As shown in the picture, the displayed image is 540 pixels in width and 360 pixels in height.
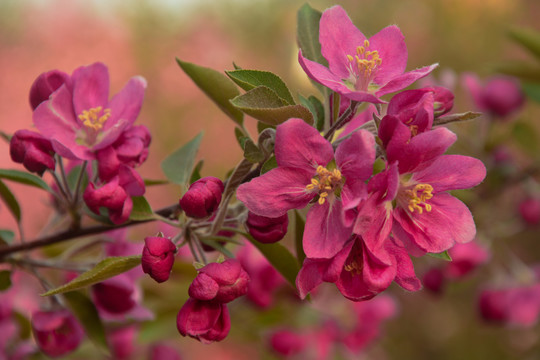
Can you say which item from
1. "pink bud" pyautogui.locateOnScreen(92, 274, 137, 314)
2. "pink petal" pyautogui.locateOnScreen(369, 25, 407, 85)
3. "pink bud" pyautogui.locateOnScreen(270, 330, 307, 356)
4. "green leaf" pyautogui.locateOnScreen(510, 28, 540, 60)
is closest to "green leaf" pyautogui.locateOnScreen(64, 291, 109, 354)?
"pink bud" pyautogui.locateOnScreen(92, 274, 137, 314)

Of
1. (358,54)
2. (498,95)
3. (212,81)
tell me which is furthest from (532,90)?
(212,81)

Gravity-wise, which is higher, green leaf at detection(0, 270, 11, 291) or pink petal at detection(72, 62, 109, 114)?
pink petal at detection(72, 62, 109, 114)

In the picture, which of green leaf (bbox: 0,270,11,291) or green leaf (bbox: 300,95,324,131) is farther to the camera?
green leaf (bbox: 0,270,11,291)

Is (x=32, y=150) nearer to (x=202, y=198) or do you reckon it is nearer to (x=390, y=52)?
(x=202, y=198)

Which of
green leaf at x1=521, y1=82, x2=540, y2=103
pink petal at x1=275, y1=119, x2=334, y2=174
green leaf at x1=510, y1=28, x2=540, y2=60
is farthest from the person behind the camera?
green leaf at x1=521, y1=82, x2=540, y2=103

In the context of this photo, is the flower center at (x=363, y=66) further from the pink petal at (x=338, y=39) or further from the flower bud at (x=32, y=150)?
the flower bud at (x=32, y=150)

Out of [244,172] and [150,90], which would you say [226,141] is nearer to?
[150,90]

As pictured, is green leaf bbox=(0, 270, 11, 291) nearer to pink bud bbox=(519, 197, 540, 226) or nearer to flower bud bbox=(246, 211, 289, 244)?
flower bud bbox=(246, 211, 289, 244)

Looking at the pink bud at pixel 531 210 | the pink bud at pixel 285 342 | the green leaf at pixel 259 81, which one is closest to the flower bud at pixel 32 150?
the green leaf at pixel 259 81
